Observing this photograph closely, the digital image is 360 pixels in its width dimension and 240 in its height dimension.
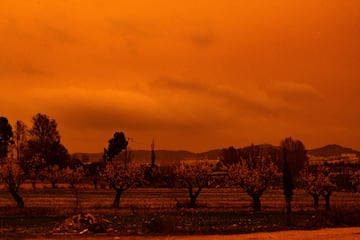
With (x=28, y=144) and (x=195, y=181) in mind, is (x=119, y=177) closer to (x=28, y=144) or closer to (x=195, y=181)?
(x=195, y=181)

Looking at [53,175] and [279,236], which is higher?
[53,175]

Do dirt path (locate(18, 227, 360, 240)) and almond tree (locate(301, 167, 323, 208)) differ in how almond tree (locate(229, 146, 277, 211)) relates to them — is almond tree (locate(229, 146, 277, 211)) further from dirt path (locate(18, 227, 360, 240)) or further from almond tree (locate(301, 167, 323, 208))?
dirt path (locate(18, 227, 360, 240))

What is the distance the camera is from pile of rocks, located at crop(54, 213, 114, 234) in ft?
100

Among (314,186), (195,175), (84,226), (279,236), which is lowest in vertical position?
(279,236)

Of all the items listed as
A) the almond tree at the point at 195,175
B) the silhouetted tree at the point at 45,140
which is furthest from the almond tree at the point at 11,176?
the silhouetted tree at the point at 45,140

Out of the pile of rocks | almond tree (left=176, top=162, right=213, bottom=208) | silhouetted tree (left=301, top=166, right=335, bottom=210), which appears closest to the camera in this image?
the pile of rocks

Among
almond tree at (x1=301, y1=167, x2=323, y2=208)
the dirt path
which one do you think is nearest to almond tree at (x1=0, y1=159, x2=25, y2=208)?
the dirt path

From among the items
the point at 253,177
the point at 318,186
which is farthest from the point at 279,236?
→ the point at 318,186

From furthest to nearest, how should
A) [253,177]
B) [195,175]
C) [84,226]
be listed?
[195,175] < [253,177] < [84,226]

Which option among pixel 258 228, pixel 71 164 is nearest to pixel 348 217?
pixel 258 228

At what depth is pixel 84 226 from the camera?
31.2 meters

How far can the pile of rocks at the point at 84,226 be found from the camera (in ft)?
100

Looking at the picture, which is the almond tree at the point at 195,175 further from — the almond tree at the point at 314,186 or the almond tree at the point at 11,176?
the almond tree at the point at 11,176

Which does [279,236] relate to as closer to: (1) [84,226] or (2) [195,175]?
(1) [84,226]
